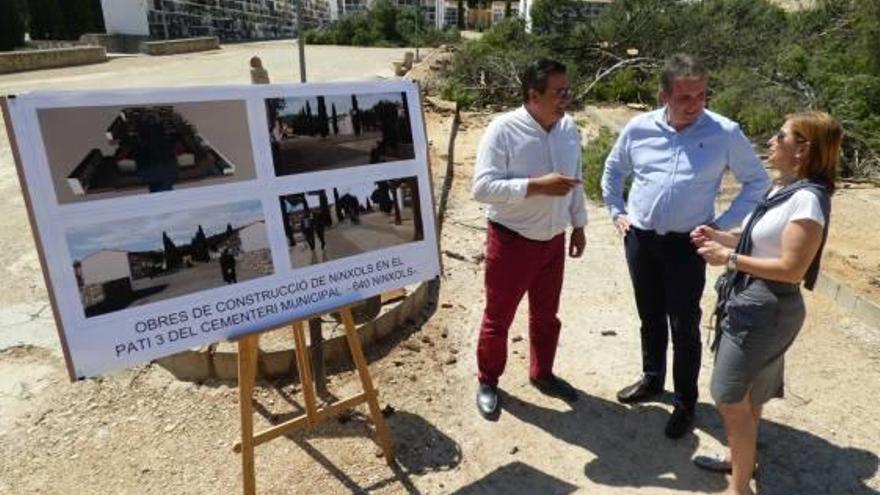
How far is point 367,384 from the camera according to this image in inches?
115

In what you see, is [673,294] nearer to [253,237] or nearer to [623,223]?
[623,223]

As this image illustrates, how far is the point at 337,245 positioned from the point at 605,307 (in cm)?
261

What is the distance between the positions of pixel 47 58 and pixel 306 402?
21.3 meters

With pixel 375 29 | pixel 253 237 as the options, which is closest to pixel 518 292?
pixel 253 237

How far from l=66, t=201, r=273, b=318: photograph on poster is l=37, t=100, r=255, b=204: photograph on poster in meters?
0.12

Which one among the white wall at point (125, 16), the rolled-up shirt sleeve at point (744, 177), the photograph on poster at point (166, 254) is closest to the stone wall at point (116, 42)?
the white wall at point (125, 16)

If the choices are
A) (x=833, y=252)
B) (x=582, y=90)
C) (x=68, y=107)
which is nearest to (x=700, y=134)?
(x=68, y=107)

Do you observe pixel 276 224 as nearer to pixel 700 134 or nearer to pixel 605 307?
pixel 700 134

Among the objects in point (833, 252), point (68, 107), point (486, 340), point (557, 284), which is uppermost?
point (68, 107)

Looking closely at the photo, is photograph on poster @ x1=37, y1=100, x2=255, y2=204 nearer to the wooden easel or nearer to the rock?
the wooden easel

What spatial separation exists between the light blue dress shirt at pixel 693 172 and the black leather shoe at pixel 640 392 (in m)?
0.96

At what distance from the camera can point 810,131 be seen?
2.23m

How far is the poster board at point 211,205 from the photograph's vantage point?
209cm

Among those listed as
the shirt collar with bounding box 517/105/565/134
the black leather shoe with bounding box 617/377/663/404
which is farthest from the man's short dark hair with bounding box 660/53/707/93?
the black leather shoe with bounding box 617/377/663/404
